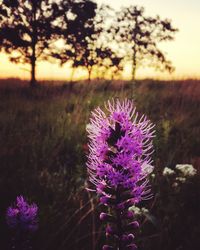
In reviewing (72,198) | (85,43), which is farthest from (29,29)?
(72,198)

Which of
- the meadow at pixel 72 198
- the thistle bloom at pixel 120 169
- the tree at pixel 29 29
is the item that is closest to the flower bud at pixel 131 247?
the thistle bloom at pixel 120 169

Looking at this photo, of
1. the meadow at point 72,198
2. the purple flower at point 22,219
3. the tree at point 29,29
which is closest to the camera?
the purple flower at point 22,219

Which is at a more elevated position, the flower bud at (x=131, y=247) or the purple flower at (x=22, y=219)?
the flower bud at (x=131, y=247)

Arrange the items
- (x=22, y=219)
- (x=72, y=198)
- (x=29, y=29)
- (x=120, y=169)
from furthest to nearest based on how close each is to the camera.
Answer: (x=29, y=29), (x=72, y=198), (x=22, y=219), (x=120, y=169)

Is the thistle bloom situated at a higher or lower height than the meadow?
higher

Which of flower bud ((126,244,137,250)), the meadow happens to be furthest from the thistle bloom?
the meadow

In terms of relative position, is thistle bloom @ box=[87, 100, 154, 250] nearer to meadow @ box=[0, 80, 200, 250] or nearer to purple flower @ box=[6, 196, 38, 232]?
purple flower @ box=[6, 196, 38, 232]

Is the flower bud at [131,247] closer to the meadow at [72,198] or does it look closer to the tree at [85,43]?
the meadow at [72,198]

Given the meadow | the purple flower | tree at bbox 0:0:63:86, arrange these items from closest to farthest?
the purple flower, the meadow, tree at bbox 0:0:63:86

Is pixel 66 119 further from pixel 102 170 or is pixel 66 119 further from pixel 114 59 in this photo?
pixel 114 59

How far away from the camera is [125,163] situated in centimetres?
163

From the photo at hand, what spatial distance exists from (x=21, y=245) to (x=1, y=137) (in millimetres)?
3335

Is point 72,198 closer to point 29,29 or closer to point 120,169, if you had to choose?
point 120,169

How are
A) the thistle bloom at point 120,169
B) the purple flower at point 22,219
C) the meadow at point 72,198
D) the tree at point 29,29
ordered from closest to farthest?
1. the thistle bloom at point 120,169
2. the purple flower at point 22,219
3. the meadow at point 72,198
4. the tree at point 29,29
